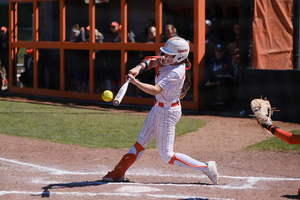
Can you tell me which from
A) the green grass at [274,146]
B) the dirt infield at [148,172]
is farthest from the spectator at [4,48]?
the green grass at [274,146]

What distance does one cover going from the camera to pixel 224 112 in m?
9.94

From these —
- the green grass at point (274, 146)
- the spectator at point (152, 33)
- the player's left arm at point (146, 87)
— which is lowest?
the green grass at point (274, 146)

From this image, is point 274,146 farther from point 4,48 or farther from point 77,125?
point 4,48

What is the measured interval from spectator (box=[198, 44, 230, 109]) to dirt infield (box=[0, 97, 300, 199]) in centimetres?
261

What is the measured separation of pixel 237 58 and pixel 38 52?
6744 mm

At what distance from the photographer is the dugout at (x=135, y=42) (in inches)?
368

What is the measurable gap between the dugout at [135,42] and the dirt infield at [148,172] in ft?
8.94

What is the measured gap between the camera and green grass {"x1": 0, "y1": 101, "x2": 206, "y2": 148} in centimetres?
714

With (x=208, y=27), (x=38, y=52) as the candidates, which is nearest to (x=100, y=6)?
(x=38, y=52)

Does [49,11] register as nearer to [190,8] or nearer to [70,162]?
[190,8]

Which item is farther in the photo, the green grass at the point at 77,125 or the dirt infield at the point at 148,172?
the green grass at the point at 77,125

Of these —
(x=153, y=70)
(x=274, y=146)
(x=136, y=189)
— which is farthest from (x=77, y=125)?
(x=136, y=189)

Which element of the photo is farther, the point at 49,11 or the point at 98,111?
the point at 49,11

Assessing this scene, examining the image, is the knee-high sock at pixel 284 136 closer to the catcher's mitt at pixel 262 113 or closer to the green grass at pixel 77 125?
the catcher's mitt at pixel 262 113
